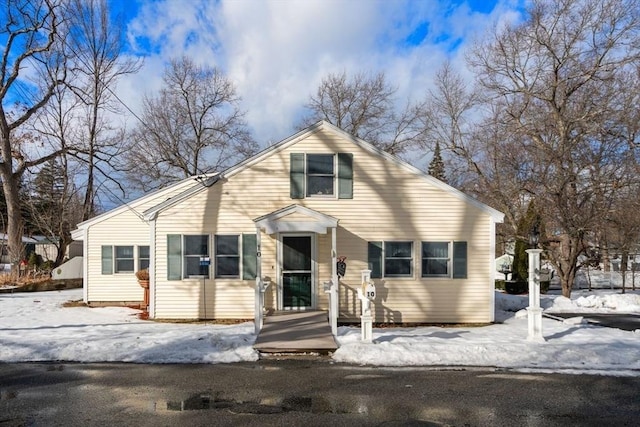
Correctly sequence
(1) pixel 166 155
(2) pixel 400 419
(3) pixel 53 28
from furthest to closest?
1. (1) pixel 166 155
2. (3) pixel 53 28
3. (2) pixel 400 419

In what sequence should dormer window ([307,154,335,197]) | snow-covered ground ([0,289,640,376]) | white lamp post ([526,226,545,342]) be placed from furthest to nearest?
dormer window ([307,154,335,197]) → white lamp post ([526,226,545,342]) → snow-covered ground ([0,289,640,376])

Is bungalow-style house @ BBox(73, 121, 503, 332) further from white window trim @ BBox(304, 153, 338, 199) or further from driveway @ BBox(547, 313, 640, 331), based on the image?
driveway @ BBox(547, 313, 640, 331)

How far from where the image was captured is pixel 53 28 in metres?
18.1

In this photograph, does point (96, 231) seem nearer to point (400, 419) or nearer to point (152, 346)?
point (152, 346)

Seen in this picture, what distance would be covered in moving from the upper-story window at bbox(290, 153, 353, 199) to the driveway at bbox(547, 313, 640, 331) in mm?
8057

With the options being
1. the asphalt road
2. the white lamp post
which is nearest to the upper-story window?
the white lamp post

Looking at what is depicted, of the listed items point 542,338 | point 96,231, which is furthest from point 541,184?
point 96,231

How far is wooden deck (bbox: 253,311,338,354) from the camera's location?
8.99 meters

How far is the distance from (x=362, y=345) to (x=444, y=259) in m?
4.80

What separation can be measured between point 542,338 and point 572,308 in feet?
27.7

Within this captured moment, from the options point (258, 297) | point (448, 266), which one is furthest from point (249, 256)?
point (448, 266)

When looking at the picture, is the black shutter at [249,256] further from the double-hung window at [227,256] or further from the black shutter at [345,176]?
the black shutter at [345,176]

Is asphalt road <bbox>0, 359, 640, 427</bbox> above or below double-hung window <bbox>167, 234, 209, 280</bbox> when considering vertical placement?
below

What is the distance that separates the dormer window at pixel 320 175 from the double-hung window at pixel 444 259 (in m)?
3.13
